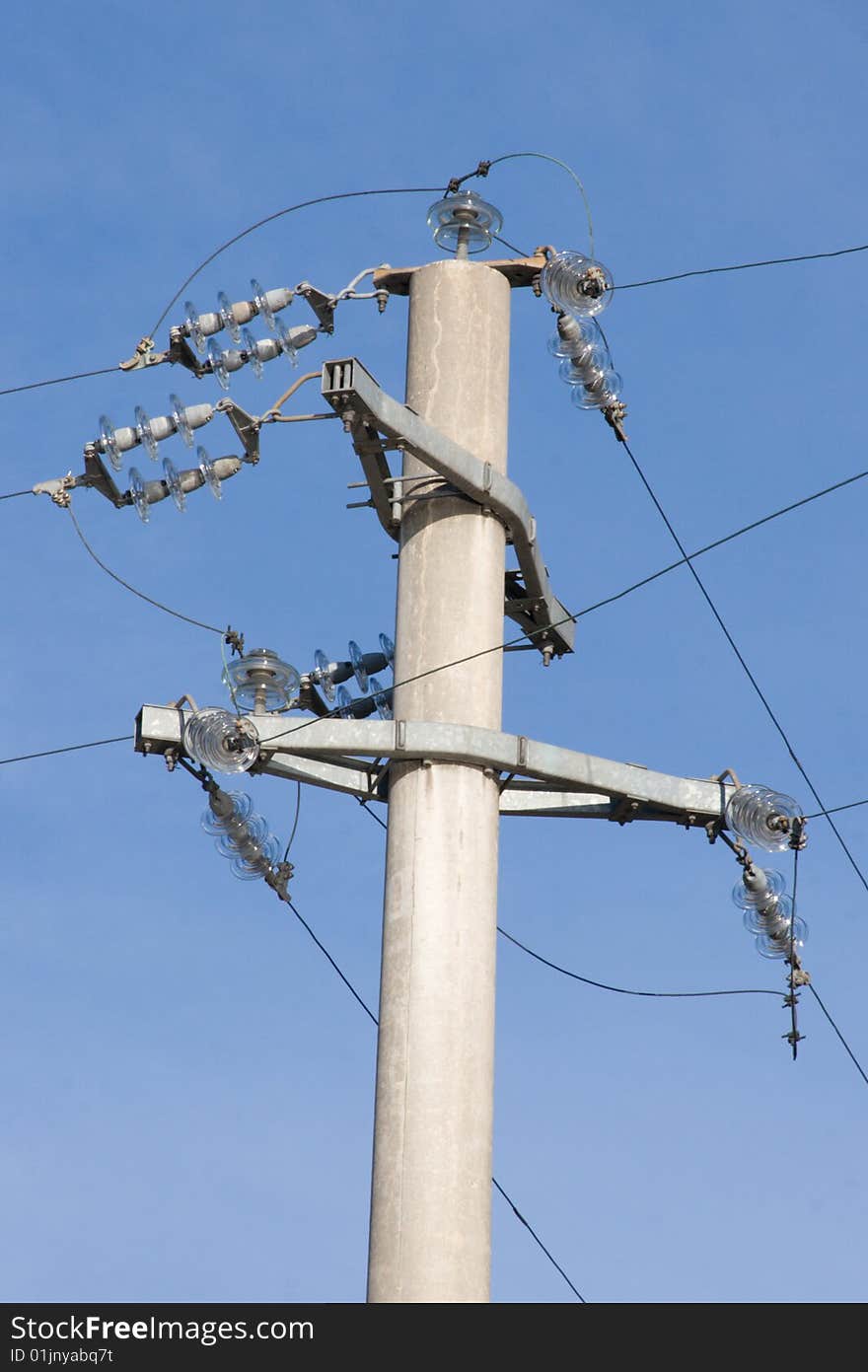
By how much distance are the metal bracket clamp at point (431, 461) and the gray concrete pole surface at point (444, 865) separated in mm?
154

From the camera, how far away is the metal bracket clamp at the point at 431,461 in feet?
43.0

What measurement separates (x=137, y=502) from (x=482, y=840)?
3138mm

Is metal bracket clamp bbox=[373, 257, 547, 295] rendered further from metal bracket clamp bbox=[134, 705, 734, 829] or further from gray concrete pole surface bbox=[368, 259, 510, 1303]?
metal bracket clamp bbox=[134, 705, 734, 829]

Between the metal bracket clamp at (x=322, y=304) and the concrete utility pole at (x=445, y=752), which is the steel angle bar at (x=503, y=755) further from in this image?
the metal bracket clamp at (x=322, y=304)

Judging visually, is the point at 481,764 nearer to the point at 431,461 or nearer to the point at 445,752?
the point at 445,752

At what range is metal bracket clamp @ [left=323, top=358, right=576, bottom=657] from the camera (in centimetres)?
1310

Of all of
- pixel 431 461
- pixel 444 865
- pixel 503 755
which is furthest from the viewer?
pixel 431 461

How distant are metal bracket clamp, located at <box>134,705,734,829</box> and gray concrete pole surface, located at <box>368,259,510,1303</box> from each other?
15 cm

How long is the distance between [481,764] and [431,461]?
1.63 m

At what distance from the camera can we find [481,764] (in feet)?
43.0

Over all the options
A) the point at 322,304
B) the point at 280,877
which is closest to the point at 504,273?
the point at 322,304

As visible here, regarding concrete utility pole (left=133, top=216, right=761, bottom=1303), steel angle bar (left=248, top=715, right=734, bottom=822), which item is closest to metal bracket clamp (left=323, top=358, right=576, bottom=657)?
concrete utility pole (left=133, top=216, right=761, bottom=1303)

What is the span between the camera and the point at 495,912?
41.9 feet

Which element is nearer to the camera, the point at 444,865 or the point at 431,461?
the point at 444,865
